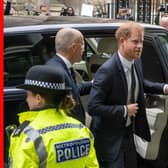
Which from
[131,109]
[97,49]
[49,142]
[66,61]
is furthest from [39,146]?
[97,49]

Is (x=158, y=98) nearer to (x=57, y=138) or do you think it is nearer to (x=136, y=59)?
(x=136, y=59)

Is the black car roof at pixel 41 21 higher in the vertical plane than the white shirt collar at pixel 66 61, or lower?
higher

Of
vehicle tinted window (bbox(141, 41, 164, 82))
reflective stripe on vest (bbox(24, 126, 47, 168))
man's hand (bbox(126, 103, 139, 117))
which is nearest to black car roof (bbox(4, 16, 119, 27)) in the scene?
vehicle tinted window (bbox(141, 41, 164, 82))

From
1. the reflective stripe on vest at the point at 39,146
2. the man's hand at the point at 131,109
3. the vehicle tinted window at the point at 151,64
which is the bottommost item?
the man's hand at the point at 131,109

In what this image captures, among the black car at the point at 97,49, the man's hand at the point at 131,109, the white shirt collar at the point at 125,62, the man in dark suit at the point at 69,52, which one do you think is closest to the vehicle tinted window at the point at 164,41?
the black car at the point at 97,49

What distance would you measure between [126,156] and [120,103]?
1.39 feet

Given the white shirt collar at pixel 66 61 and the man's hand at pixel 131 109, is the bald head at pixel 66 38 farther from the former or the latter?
the man's hand at pixel 131 109

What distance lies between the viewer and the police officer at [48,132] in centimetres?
236

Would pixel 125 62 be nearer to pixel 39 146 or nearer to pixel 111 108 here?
pixel 111 108

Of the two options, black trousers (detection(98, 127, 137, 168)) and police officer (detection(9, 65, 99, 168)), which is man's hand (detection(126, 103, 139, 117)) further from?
police officer (detection(9, 65, 99, 168))

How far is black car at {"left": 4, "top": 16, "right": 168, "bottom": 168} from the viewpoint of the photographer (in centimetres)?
391

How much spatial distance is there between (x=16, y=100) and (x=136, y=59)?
3.12ft

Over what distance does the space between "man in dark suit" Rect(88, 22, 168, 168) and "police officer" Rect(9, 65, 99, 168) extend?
3.63ft

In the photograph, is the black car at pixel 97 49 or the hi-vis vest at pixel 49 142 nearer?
the hi-vis vest at pixel 49 142
